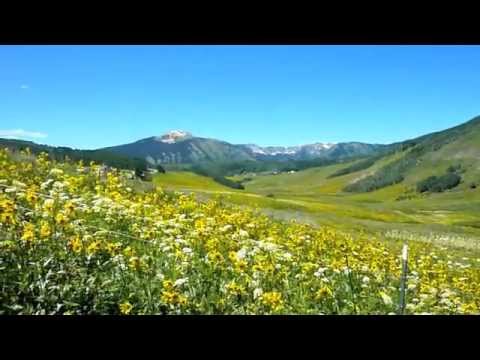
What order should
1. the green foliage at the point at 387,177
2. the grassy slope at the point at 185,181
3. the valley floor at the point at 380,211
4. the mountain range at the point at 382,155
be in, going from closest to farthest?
the mountain range at the point at 382,155
the valley floor at the point at 380,211
the grassy slope at the point at 185,181
the green foliage at the point at 387,177

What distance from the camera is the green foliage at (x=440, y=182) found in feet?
23.4

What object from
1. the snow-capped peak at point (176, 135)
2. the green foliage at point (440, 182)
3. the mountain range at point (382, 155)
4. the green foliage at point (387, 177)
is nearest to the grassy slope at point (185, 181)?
the mountain range at point (382, 155)

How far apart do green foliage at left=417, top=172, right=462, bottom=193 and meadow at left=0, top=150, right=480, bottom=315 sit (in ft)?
5.67

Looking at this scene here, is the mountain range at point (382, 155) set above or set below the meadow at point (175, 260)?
above

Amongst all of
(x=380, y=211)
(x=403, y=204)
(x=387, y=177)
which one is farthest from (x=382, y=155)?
(x=403, y=204)

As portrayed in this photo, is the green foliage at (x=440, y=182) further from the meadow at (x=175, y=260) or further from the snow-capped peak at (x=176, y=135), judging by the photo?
the snow-capped peak at (x=176, y=135)

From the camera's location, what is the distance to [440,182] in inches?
317

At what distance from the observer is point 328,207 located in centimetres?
771

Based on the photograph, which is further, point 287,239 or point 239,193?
point 239,193

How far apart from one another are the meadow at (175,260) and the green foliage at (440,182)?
1.73m
